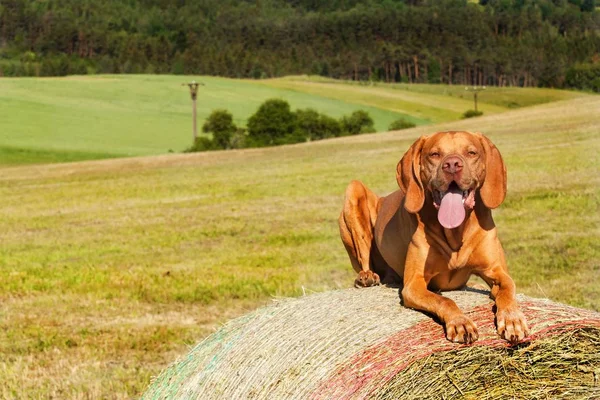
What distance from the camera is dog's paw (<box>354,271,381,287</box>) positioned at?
22.0 ft

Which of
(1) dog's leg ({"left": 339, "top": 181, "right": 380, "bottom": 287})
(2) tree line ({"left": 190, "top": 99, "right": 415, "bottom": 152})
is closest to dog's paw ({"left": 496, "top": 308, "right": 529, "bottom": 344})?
(1) dog's leg ({"left": 339, "top": 181, "right": 380, "bottom": 287})

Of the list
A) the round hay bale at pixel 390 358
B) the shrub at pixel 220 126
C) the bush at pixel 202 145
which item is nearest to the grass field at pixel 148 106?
the shrub at pixel 220 126

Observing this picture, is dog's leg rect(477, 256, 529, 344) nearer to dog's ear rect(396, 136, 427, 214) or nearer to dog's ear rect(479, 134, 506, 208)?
dog's ear rect(479, 134, 506, 208)

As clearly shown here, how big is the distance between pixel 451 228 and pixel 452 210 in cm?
18

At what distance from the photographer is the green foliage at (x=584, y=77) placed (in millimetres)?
110044

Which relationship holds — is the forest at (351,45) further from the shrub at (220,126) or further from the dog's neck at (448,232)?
the dog's neck at (448,232)

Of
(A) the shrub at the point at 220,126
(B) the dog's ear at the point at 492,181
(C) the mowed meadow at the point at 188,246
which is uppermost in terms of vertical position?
(B) the dog's ear at the point at 492,181

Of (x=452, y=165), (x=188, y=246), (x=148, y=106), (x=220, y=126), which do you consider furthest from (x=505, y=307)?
(x=148, y=106)

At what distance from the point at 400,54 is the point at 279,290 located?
464 feet

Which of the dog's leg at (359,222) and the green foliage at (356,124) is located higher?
the dog's leg at (359,222)

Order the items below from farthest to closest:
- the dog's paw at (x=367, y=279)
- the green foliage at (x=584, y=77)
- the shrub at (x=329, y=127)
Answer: the green foliage at (x=584, y=77) < the shrub at (x=329, y=127) < the dog's paw at (x=367, y=279)

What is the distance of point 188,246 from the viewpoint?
16.6 meters

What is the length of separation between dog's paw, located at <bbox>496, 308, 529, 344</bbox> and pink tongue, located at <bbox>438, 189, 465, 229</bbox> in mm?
601

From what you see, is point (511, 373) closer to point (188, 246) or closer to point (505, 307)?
point (505, 307)
